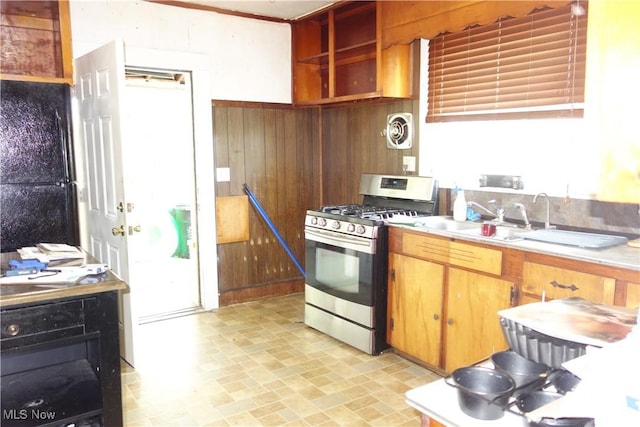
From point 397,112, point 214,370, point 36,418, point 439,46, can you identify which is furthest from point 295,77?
point 36,418

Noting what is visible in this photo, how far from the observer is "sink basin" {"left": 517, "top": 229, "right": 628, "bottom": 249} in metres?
2.30

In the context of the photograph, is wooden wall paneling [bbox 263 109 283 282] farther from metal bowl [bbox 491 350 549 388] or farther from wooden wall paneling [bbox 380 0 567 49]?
metal bowl [bbox 491 350 549 388]

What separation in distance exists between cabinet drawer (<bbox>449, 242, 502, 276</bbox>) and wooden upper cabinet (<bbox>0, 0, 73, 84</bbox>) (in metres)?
2.72

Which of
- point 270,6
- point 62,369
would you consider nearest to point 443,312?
point 62,369

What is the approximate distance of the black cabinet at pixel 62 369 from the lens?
65.6 inches

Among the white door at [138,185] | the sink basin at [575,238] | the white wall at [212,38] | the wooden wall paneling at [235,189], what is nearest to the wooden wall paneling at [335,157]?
the white wall at [212,38]

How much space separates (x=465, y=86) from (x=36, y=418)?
9.64 feet

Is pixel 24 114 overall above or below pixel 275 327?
above

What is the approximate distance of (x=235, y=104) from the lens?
4.17m

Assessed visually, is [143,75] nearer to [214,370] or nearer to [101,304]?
[214,370]

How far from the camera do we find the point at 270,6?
13.0 feet

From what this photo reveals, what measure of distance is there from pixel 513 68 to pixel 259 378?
7.93 feet

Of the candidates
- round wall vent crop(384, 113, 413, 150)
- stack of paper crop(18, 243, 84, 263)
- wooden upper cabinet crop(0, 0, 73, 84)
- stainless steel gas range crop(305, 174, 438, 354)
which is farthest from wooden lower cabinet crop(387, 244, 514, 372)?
wooden upper cabinet crop(0, 0, 73, 84)

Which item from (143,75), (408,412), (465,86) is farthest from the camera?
(143,75)
